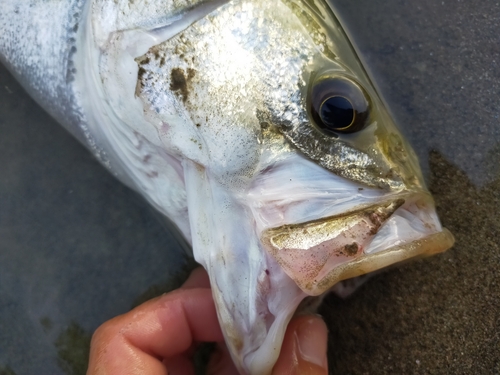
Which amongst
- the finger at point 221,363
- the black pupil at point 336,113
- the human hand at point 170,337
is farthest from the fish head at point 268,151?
the finger at point 221,363

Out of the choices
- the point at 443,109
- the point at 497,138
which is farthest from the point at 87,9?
the point at 497,138

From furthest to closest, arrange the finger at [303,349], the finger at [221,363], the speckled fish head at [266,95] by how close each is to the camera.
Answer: the finger at [221,363]
the finger at [303,349]
the speckled fish head at [266,95]

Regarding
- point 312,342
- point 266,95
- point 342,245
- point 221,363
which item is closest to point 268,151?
point 266,95

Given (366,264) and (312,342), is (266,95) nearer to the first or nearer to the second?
(366,264)

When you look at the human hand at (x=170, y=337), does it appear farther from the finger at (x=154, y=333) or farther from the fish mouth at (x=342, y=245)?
the fish mouth at (x=342, y=245)

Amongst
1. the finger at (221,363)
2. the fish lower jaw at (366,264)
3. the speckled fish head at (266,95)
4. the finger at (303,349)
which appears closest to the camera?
the fish lower jaw at (366,264)

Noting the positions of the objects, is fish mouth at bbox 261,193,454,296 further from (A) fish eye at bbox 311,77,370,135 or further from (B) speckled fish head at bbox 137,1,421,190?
(A) fish eye at bbox 311,77,370,135
